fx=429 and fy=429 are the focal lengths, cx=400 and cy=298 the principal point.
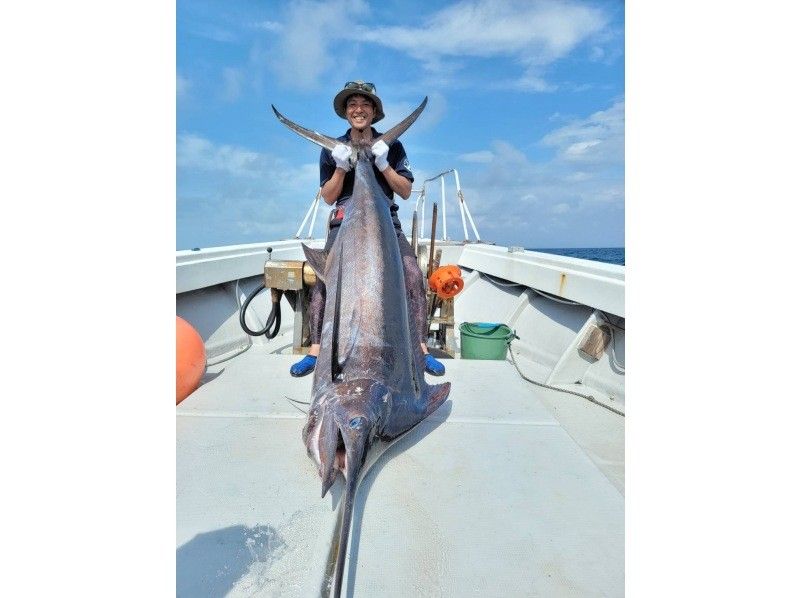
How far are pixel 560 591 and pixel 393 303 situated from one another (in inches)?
53.0

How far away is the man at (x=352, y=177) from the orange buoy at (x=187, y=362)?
1.84 feet

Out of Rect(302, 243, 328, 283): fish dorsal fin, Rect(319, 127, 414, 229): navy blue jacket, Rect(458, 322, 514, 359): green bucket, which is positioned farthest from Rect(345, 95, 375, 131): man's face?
Rect(458, 322, 514, 359): green bucket

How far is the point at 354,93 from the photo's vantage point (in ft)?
9.50

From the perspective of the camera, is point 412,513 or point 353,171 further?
point 353,171

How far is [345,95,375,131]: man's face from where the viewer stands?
2965 mm

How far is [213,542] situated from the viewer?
1322mm

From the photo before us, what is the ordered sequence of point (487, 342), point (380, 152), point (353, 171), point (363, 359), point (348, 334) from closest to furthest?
point (363, 359)
point (348, 334)
point (380, 152)
point (353, 171)
point (487, 342)

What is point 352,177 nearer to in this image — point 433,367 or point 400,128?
point 400,128

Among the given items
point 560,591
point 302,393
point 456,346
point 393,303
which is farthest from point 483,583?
point 456,346

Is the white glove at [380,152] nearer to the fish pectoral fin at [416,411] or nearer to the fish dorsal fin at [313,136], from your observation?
the fish dorsal fin at [313,136]

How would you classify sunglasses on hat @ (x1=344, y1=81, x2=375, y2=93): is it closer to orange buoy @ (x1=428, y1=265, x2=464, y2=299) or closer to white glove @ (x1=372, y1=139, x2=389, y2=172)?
white glove @ (x1=372, y1=139, x2=389, y2=172)

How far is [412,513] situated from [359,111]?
2558mm

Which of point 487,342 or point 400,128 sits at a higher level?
point 400,128

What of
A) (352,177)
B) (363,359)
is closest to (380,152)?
(352,177)
